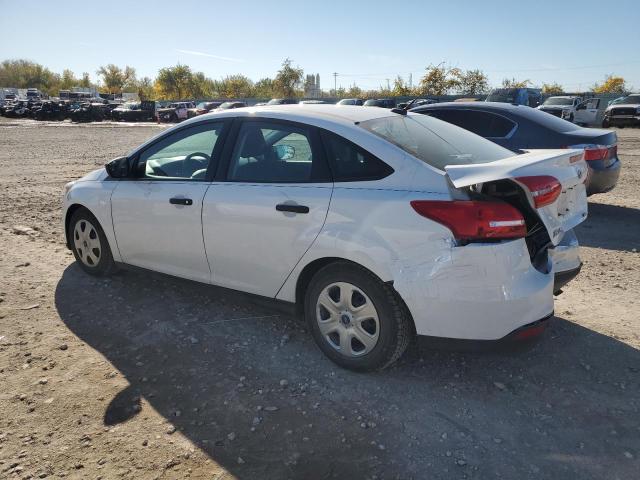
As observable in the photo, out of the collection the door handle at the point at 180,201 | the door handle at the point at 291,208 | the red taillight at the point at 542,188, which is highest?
the red taillight at the point at 542,188

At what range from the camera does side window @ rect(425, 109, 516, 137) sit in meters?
6.93

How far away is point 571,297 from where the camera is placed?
4.40 metres

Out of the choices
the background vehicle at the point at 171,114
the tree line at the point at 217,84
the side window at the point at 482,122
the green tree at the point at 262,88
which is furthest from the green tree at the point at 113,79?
the side window at the point at 482,122

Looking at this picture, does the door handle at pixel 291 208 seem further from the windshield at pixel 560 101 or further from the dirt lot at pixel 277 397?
the windshield at pixel 560 101

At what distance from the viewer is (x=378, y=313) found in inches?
117

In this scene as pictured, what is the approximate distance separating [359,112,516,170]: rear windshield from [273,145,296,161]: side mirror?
531 millimetres

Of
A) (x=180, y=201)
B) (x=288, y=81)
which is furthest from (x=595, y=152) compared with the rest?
(x=288, y=81)

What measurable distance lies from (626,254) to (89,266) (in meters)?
5.60

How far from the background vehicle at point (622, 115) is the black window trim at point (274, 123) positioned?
28.9 m

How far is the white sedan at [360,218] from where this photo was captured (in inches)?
106

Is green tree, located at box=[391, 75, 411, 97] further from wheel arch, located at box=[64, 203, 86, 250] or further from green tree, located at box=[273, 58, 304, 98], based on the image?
wheel arch, located at box=[64, 203, 86, 250]

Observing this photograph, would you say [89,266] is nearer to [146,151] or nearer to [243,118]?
[146,151]

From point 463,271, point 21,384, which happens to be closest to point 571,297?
point 463,271

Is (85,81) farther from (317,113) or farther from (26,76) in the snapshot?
(317,113)
